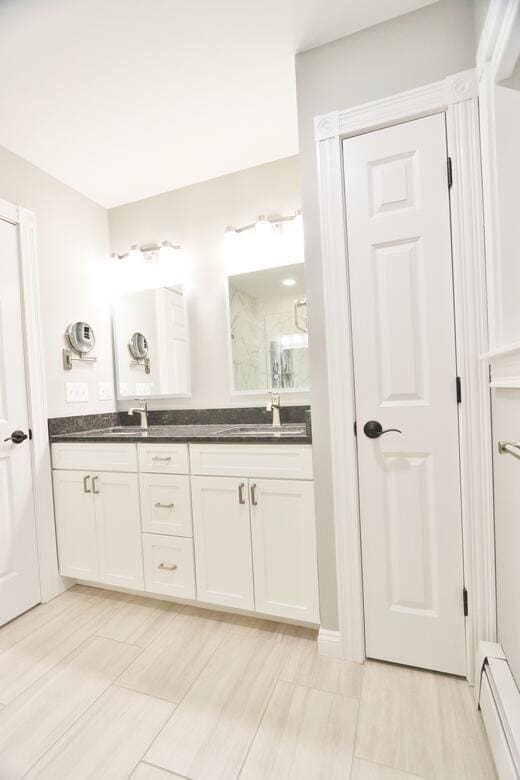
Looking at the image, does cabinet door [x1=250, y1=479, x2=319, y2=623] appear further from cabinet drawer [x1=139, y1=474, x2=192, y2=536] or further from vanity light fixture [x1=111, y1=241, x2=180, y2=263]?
vanity light fixture [x1=111, y1=241, x2=180, y2=263]

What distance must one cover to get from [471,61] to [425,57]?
16 centimetres

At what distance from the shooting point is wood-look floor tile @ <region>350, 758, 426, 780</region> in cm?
103

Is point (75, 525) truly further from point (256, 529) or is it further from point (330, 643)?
point (330, 643)

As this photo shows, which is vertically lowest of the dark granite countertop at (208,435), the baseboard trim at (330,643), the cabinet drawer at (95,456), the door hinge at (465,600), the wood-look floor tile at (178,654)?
the wood-look floor tile at (178,654)

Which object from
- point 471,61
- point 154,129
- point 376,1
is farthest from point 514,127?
point 154,129

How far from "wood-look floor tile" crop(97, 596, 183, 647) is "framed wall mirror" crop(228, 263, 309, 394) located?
1.24 meters

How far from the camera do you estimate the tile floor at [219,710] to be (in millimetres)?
1084

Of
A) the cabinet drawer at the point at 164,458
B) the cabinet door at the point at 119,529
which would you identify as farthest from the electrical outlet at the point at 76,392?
the cabinet drawer at the point at 164,458

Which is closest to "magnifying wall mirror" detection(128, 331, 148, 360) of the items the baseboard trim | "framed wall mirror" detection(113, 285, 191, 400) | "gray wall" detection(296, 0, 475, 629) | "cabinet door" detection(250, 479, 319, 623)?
"framed wall mirror" detection(113, 285, 191, 400)

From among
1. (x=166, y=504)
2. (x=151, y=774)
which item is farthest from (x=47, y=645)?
(x=151, y=774)

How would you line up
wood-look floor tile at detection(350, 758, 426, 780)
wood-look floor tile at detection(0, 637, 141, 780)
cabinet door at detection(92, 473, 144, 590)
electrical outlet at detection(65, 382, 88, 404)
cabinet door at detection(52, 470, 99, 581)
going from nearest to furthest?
wood-look floor tile at detection(350, 758, 426, 780), wood-look floor tile at detection(0, 637, 141, 780), cabinet door at detection(92, 473, 144, 590), cabinet door at detection(52, 470, 99, 581), electrical outlet at detection(65, 382, 88, 404)

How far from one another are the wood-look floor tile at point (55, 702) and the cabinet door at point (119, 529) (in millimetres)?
315

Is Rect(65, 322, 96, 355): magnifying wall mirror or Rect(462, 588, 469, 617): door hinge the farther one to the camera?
Rect(65, 322, 96, 355): magnifying wall mirror

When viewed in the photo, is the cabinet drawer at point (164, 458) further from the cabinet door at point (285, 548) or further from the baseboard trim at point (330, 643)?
the baseboard trim at point (330, 643)
